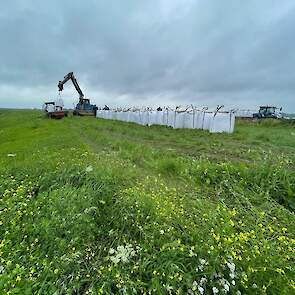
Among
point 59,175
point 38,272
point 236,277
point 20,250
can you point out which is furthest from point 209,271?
point 59,175

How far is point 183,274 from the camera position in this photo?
8.02 feet

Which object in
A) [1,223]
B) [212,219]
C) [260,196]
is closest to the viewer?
[212,219]

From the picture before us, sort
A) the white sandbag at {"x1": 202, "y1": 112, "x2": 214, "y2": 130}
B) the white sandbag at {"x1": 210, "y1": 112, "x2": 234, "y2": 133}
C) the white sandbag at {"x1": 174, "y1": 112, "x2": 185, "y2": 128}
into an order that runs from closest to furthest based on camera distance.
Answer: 1. the white sandbag at {"x1": 210, "y1": 112, "x2": 234, "y2": 133}
2. the white sandbag at {"x1": 202, "y1": 112, "x2": 214, "y2": 130}
3. the white sandbag at {"x1": 174, "y1": 112, "x2": 185, "y2": 128}

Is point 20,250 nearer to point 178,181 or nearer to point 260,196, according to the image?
point 178,181

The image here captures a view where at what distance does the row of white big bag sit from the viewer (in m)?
17.8

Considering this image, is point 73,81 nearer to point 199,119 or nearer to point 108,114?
point 108,114

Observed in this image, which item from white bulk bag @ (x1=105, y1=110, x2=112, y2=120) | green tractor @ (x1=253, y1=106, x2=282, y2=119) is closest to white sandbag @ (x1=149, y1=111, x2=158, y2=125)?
white bulk bag @ (x1=105, y1=110, x2=112, y2=120)

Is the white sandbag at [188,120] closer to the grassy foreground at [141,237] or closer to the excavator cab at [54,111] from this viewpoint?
the excavator cab at [54,111]

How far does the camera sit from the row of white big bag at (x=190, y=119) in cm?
1783

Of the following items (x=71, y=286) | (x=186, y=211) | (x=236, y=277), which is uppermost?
(x=186, y=211)

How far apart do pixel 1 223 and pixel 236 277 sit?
2806 mm

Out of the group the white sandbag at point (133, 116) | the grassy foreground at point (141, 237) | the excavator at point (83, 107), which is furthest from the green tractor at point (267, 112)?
the grassy foreground at point (141, 237)

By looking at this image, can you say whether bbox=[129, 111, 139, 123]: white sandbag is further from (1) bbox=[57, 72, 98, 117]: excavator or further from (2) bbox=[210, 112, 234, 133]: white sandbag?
(2) bbox=[210, 112, 234, 133]: white sandbag

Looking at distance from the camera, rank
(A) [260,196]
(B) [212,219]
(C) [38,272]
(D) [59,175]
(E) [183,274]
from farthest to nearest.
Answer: (D) [59,175] < (A) [260,196] < (B) [212,219] < (C) [38,272] < (E) [183,274]
